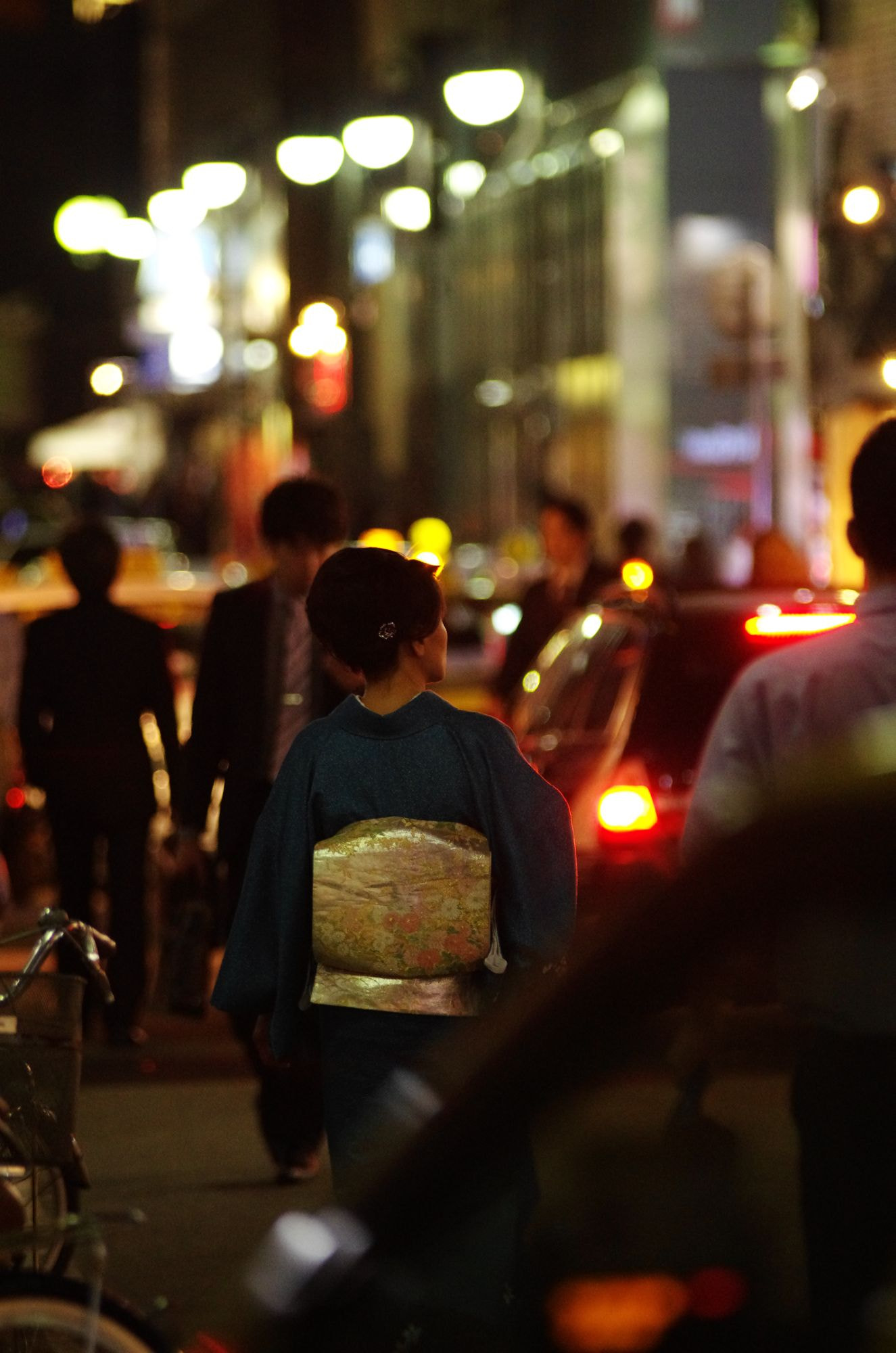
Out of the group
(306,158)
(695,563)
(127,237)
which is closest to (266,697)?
(306,158)

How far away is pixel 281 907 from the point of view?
4020 mm

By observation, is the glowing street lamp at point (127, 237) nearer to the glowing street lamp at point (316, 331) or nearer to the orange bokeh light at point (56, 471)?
the glowing street lamp at point (316, 331)

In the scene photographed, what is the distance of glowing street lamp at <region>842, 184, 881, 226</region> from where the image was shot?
14680 mm

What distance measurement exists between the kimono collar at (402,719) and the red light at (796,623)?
2.48 meters

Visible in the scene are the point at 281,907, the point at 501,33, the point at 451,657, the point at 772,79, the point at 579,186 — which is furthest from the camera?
the point at 501,33

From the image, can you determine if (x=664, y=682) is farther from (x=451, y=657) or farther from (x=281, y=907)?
(x=451, y=657)

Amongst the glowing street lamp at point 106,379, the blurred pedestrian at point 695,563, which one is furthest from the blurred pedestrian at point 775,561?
the glowing street lamp at point 106,379

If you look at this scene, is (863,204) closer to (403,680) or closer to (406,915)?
(403,680)

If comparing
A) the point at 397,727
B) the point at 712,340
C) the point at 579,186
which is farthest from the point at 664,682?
the point at 579,186

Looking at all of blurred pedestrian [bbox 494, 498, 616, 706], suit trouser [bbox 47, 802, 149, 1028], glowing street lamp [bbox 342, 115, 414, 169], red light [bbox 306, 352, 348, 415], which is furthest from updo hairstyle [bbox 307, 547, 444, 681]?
glowing street lamp [bbox 342, 115, 414, 169]

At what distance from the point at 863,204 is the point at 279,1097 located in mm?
9773

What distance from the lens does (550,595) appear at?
10867 mm

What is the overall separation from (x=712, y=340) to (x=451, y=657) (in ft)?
44.1

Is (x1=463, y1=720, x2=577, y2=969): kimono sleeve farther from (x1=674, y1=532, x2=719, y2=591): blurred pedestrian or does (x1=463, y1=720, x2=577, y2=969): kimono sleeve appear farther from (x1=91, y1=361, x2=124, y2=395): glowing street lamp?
(x1=91, y1=361, x2=124, y2=395): glowing street lamp
